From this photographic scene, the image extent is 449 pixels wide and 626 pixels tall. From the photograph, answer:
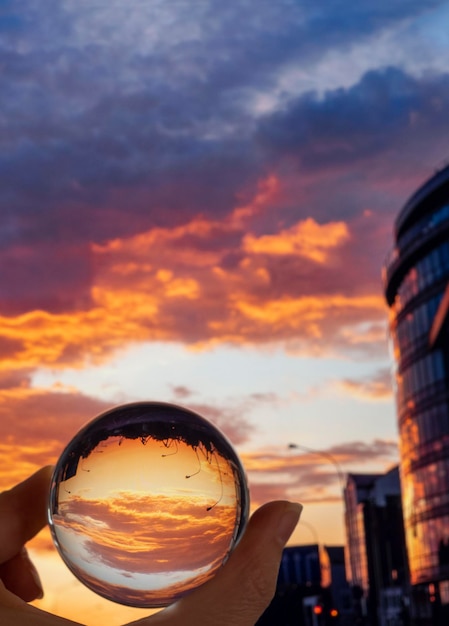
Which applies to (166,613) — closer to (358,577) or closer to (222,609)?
(222,609)

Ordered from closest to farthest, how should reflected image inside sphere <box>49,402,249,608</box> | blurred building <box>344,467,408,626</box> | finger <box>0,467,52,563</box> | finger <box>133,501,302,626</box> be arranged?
finger <box>133,501,302,626</box>
reflected image inside sphere <box>49,402,249,608</box>
finger <box>0,467,52,563</box>
blurred building <box>344,467,408,626</box>

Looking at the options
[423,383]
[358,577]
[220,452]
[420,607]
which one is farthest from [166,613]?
[358,577]

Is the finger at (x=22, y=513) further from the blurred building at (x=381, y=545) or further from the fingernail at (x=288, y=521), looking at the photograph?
the blurred building at (x=381, y=545)

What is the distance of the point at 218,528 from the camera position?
3.75 meters

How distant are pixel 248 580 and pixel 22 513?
1139mm

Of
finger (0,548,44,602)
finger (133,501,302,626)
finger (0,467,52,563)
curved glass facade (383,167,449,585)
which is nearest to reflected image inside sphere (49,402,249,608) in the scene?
finger (133,501,302,626)

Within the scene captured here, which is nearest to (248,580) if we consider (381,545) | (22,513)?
(22,513)

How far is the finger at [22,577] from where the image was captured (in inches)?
172

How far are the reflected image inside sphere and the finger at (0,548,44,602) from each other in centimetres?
54

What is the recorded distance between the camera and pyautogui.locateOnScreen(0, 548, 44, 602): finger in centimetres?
437

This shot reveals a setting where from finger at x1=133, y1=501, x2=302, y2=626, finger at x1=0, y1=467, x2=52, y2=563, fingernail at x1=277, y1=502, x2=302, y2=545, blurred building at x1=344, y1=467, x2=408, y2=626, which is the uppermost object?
blurred building at x1=344, y1=467, x2=408, y2=626

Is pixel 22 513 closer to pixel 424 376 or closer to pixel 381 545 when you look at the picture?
pixel 424 376

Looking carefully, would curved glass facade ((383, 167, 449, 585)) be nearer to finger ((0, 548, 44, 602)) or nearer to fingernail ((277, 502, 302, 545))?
finger ((0, 548, 44, 602))

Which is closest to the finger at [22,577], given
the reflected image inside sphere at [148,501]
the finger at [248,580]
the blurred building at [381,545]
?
the reflected image inside sphere at [148,501]
